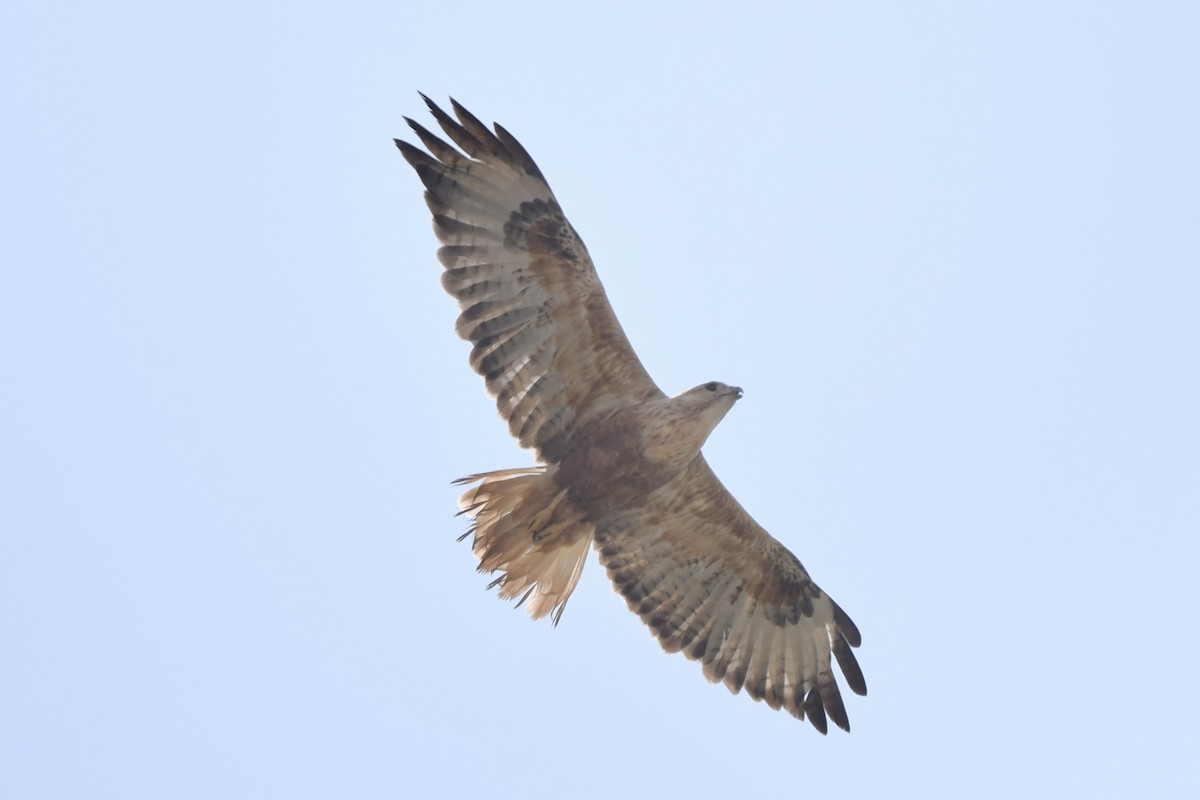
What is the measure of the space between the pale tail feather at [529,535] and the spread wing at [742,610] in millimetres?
405

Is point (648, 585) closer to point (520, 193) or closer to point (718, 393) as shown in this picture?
point (718, 393)

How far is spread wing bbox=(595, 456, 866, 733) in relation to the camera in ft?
36.8

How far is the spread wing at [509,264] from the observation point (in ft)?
34.0

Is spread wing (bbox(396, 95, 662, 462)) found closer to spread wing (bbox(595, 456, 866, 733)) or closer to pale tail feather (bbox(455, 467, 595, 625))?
pale tail feather (bbox(455, 467, 595, 625))

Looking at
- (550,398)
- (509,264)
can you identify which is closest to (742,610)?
(550,398)

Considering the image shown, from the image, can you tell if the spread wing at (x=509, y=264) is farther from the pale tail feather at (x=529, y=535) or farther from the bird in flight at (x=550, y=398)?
the pale tail feather at (x=529, y=535)

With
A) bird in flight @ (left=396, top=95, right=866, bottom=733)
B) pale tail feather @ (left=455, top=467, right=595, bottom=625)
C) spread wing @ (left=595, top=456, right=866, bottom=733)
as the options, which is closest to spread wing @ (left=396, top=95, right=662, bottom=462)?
bird in flight @ (left=396, top=95, right=866, bottom=733)

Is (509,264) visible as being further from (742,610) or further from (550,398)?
(742,610)

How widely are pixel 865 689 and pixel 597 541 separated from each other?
2276mm

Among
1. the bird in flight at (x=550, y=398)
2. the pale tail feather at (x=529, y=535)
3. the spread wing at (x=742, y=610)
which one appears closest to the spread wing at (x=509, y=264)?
the bird in flight at (x=550, y=398)

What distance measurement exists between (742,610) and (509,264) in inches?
124

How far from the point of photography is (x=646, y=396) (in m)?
10.6

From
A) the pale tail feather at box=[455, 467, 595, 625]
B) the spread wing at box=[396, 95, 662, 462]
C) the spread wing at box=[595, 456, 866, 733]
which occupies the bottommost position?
the pale tail feather at box=[455, 467, 595, 625]

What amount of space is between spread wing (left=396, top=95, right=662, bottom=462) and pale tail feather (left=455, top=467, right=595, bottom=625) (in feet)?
2.09
